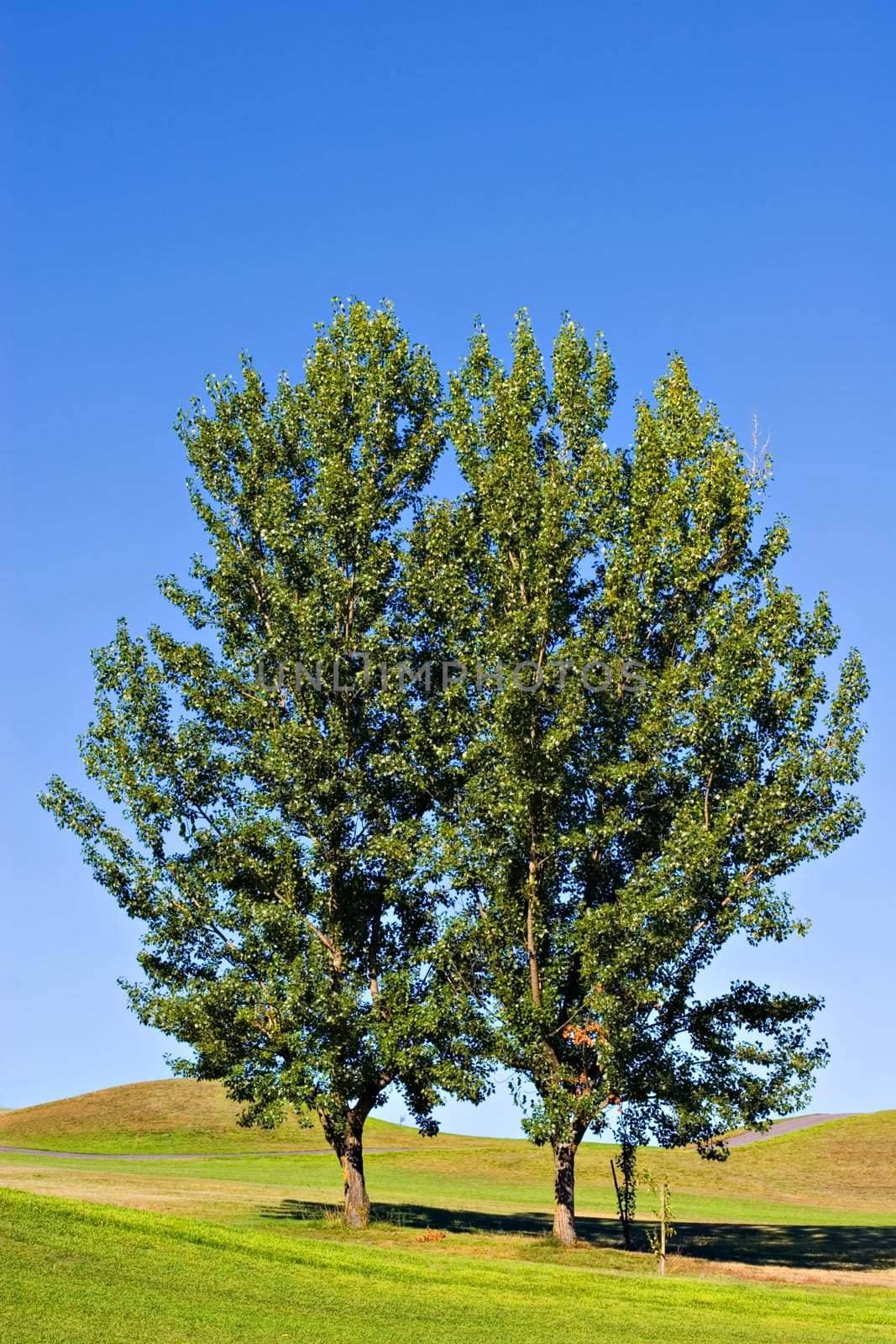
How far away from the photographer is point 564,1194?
3186 centimetres

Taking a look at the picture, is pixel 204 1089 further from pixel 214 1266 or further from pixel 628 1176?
pixel 214 1266

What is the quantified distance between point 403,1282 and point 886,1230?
26698 mm

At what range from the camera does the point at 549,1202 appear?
48.4m

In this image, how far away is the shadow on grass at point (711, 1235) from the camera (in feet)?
115

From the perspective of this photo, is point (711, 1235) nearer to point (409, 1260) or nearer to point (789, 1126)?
point (409, 1260)

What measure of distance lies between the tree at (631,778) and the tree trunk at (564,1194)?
0.05 meters

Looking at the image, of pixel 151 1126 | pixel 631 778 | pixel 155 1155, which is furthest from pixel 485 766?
pixel 151 1126

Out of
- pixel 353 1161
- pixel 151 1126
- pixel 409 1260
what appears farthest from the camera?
pixel 151 1126

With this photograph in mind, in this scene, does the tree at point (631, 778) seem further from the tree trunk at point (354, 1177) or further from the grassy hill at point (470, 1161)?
the grassy hill at point (470, 1161)

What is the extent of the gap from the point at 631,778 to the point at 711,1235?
18235 mm

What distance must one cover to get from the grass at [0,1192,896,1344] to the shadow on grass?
6082mm

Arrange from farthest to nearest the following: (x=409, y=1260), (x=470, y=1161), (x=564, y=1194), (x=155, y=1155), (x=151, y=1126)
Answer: (x=151, y=1126) < (x=470, y=1161) < (x=155, y=1155) < (x=564, y=1194) < (x=409, y=1260)

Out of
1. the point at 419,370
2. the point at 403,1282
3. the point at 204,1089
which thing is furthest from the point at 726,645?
the point at 204,1089

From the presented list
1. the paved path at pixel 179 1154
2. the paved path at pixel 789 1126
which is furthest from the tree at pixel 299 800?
the paved path at pixel 789 1126
